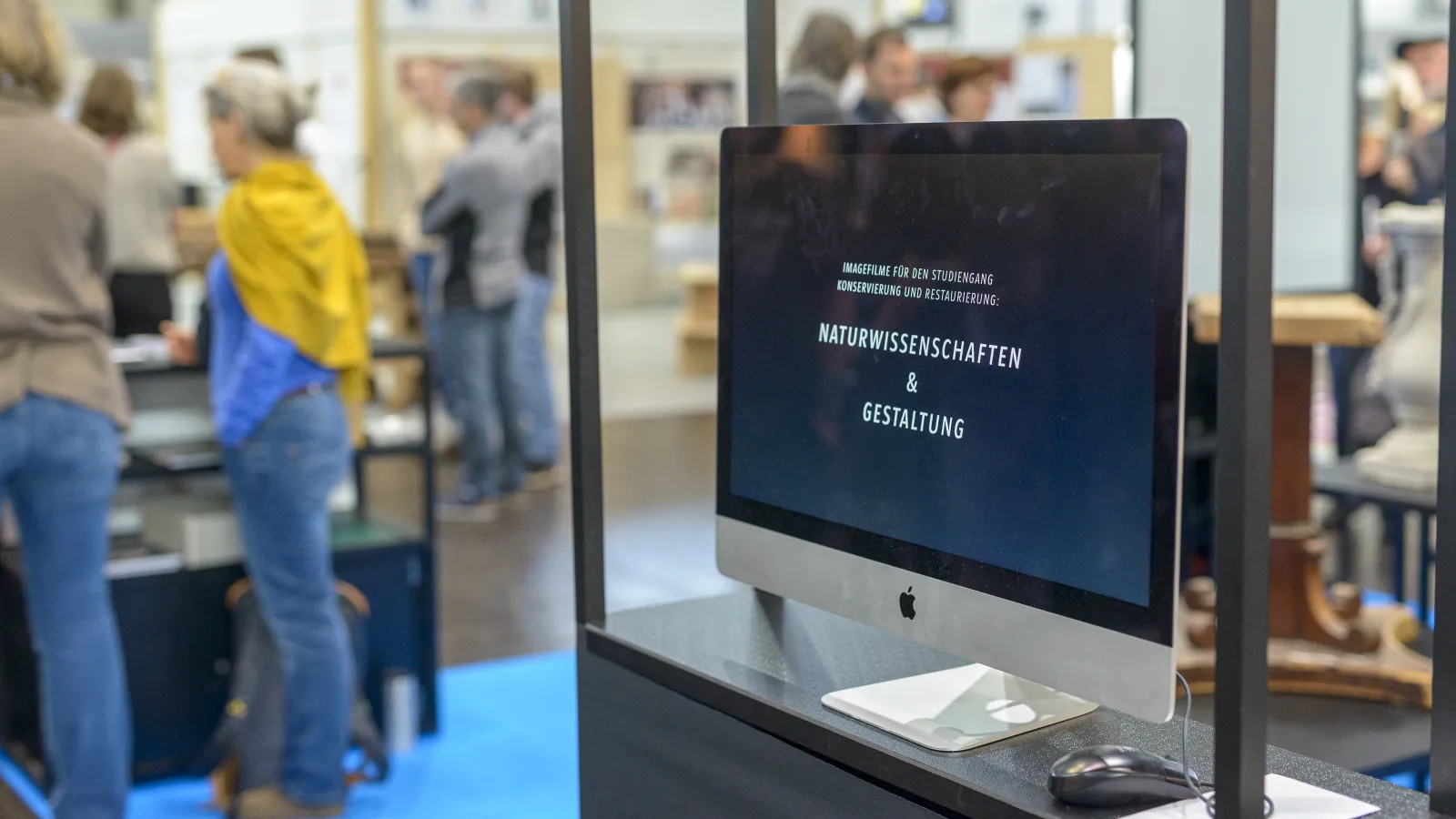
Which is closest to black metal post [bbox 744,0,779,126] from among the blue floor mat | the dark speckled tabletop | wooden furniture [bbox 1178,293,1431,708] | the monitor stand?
the dark speckled tabletop

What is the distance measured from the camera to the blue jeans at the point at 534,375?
600 cm

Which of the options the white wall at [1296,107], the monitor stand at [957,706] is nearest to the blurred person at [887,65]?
the white wall at [1296,107]

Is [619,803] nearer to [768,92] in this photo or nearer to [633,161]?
[768,92]

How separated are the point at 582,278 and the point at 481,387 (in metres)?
4.24

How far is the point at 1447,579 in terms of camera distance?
3.70ft

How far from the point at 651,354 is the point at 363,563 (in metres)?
6.76

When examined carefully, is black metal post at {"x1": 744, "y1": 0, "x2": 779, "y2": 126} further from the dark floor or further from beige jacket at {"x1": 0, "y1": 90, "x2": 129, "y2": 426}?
the dark floor

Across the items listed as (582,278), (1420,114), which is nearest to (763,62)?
(582,278)

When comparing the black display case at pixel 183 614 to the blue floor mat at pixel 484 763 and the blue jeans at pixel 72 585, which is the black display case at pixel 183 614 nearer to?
the blue floor mat at pixel 484 763

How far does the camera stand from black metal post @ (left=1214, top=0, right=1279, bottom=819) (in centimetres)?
99

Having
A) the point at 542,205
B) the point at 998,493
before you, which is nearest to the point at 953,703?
the point at 998,493

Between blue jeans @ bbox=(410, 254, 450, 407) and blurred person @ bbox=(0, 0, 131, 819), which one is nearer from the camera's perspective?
blurred person @ bbox=(0, 0, 131, 819)

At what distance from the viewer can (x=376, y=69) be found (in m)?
8.16

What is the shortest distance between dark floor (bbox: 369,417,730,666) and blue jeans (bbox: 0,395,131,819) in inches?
38.7
